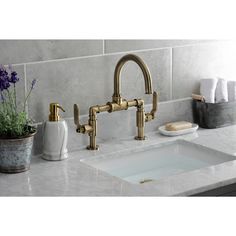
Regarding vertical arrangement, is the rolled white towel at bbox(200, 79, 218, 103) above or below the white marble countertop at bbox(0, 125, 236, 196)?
above

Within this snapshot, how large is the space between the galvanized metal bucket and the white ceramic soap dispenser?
127mm

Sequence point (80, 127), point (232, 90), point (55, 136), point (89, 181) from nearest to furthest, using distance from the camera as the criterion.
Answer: point (89, 181), point (55, 136), point (80, 127), point (232, 90)

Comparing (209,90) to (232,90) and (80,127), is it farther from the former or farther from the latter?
(80,127)

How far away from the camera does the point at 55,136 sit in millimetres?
2789

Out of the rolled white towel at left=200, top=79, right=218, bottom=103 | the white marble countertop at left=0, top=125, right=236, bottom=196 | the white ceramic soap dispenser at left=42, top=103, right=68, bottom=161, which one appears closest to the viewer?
the white marble countertop at left=0, top=125, right=236, bottom=196

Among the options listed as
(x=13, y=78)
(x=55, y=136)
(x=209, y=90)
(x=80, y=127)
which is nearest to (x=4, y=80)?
(x=13, y=78)

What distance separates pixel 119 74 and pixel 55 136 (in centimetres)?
38

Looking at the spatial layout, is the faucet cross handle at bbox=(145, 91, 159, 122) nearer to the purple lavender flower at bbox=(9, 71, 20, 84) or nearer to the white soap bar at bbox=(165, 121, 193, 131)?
the white soap bar at bbox=(165, 121, 193, 131)

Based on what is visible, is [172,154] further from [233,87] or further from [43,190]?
[43,190]

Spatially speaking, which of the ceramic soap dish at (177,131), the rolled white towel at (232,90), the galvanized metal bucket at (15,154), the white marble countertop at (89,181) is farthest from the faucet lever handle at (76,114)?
the rolled white towel at (232,90)

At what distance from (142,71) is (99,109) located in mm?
226

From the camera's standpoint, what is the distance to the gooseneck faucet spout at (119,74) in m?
2.88

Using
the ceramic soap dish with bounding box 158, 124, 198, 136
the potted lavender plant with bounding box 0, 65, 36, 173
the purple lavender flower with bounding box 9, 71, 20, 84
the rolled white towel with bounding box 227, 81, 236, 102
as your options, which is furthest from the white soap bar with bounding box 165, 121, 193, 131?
the purple lavender flower with bounding box 9, 71, 20, 84

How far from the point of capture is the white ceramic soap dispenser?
2783mm
